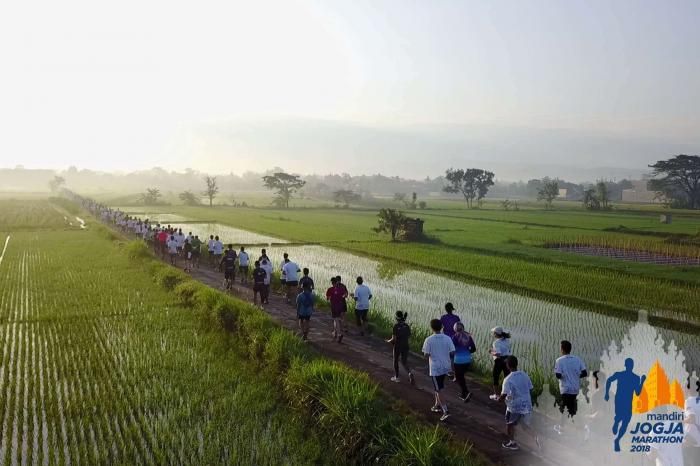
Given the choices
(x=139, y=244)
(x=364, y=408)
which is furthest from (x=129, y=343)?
(x=139, y=244)

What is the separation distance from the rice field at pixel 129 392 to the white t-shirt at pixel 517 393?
287 centimetres

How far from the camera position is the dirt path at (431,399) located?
7.78 meters

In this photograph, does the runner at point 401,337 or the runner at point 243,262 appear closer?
the runner at point 401,337

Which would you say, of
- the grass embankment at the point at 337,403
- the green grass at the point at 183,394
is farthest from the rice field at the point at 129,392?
the grass embankment at the point at 337,403

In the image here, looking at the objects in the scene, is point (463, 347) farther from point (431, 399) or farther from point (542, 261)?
point (542, 261)

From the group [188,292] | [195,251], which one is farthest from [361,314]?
[195,251]

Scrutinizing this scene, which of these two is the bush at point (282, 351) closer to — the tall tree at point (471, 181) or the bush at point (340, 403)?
the bush at point (340, 403)

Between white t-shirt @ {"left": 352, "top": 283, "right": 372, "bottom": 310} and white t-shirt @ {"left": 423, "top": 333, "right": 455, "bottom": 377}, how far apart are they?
4485mm

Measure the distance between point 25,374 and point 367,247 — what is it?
2464cm

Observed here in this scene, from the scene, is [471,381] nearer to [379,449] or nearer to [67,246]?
[379,449]

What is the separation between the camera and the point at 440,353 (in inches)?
345

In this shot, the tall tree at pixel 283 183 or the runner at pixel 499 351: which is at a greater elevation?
the tall tree at pixel 283 183

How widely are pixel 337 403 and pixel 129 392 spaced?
421cm

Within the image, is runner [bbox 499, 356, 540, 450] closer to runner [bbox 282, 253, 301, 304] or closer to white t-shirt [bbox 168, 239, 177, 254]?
runner [bbox 282, 253, 301, 304]
